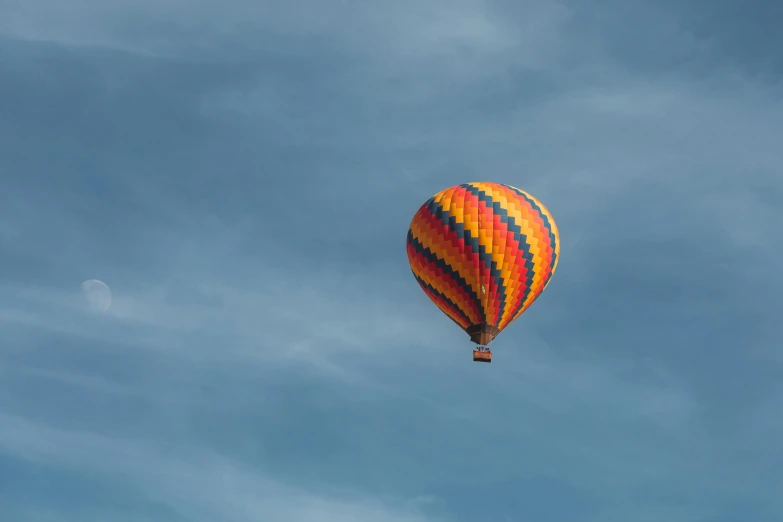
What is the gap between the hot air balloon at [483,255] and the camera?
304ft

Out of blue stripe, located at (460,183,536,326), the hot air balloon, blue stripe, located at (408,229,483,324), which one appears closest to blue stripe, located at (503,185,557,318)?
the hot air balloon

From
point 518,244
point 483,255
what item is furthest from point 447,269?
point 518,244

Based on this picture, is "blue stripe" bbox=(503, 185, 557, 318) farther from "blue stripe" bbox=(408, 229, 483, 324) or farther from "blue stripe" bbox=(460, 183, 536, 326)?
"blue stripe" bbox=(408, 229, 483, 324)

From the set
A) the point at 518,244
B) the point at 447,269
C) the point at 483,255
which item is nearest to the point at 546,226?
the point at 518,244

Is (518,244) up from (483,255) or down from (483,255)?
up

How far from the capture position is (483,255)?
304 feet

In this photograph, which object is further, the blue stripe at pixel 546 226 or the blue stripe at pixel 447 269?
the blue stripe at pixel 546 226

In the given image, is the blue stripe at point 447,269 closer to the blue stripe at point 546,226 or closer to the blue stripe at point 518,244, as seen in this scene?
the blue stripe at point 518,244

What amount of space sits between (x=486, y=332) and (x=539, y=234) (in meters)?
8.11

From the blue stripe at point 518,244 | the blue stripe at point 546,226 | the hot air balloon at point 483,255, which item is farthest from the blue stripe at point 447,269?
the blue stripe at point 546,226

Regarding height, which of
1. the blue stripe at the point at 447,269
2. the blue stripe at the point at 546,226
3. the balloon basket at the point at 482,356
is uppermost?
the blue stripe at the point at 546,226

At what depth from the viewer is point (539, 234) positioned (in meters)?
94.4

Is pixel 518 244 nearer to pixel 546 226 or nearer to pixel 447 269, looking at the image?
pixel 546 226

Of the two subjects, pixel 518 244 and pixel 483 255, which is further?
pixel 518 244
